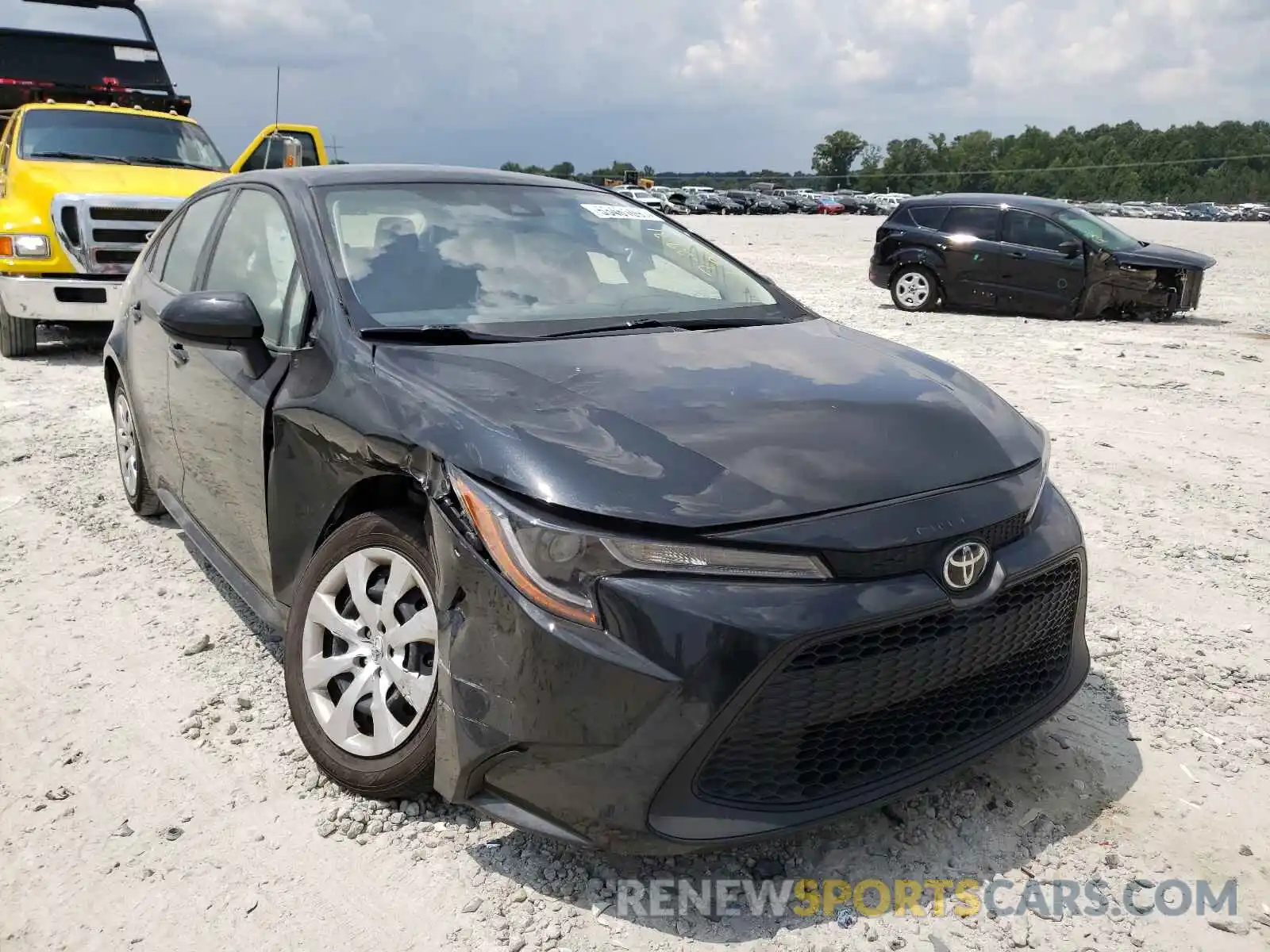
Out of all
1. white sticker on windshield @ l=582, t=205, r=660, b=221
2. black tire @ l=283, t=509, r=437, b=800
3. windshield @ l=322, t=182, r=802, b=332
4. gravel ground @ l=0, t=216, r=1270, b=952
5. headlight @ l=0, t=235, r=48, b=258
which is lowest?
gravel ground @ l=0, t=216, r=1270, b=952

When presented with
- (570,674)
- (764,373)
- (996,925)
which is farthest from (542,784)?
(764,373)

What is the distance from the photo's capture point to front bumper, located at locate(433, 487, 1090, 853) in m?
2.01

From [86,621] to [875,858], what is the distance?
2.91m

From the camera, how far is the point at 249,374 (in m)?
3.08

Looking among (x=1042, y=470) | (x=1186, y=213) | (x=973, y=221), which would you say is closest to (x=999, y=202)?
(x=973, y=221)

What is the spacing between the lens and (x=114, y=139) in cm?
940

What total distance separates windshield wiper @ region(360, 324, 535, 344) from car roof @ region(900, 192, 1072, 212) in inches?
450

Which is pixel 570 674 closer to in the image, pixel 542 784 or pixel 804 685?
pixel 542 784

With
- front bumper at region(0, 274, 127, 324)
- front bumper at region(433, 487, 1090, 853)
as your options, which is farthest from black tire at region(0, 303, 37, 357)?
front bumper at region(433, 487, 1090, 853)

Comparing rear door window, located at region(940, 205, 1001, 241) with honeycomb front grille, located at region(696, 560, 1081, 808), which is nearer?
honeycomb front grille, located at region(696, 560, 1081, 808)

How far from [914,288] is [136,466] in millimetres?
11007

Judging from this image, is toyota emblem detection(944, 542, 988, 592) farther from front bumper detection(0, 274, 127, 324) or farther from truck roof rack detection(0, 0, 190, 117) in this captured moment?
truck roof rack detection(0, 0, 190, 117)

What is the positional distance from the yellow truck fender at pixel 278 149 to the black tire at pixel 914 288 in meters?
7.47

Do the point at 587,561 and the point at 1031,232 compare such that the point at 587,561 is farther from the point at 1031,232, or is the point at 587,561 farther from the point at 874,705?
the point at 1031,232
